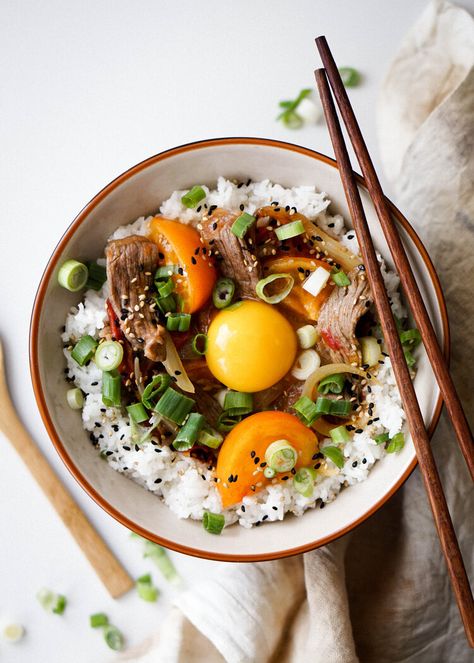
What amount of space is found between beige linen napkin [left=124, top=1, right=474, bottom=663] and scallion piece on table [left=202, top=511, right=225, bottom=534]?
41cm

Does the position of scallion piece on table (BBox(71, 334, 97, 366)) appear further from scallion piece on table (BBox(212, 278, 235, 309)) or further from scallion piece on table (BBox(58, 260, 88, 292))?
scallion piece on table (BBox(212, 278, 235, 309))

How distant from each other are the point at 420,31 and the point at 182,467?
7.89ft

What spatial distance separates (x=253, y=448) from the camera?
2.73 metres

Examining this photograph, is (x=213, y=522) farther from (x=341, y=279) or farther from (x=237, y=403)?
(x=341, y=279)

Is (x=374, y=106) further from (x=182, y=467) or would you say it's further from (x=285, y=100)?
(x=182, y=467)

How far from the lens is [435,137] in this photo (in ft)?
9.97

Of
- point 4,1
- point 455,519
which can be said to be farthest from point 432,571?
point 4,1

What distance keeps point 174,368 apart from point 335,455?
78 cm

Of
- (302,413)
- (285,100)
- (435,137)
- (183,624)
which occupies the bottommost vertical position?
(183,624)

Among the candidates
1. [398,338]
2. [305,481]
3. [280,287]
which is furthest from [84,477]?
[398,338]

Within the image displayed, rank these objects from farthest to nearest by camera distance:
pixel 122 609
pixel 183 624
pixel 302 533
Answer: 1. pixel 122 609
2. pixel 183 624
3. pixel 302 533

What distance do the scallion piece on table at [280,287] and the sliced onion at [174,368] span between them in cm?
44

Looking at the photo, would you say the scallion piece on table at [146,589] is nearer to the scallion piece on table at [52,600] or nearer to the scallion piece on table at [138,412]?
the scallion piece on table at [52,600]

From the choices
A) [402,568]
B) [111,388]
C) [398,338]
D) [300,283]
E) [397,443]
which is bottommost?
[402,568]
